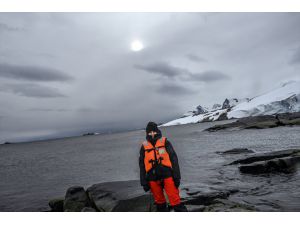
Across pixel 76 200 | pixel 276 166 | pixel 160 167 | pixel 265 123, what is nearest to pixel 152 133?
pixel 160 167

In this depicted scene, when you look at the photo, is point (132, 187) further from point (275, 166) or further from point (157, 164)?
point (275, 166)

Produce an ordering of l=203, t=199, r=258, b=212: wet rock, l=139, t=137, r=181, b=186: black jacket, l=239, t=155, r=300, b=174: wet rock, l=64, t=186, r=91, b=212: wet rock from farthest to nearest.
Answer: l=239, t=155, r=300, b=174: wet rock < l=64, t=186, r=91, b=212: wet rock < l=203, t=199, r=258, b=212: wet rock < l=139, t=137, r=181, b=186: black jacket

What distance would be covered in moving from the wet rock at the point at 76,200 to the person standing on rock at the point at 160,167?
687 centimetres

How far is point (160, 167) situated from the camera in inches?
273

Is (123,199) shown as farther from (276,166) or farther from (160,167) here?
(276,166)

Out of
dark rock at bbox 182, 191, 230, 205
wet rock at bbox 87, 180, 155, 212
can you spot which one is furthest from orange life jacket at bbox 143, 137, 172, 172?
dark rock at bbox 182, 191, 230, 205

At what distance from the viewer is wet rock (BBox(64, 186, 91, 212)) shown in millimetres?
12320

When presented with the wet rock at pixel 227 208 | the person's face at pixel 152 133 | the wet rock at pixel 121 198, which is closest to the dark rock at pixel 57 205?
the wet rock at pixel 121 198

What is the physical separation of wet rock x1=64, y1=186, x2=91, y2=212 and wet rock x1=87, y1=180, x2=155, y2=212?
15.9 inches

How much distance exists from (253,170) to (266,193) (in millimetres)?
5360

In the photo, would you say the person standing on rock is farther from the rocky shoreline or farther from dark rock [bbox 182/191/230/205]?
dark rock [bbox 182/191/230/205]

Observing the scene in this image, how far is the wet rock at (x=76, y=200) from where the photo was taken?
40.4ft

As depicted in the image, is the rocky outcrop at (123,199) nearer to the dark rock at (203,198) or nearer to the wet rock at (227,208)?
the dark rock at (203,198)

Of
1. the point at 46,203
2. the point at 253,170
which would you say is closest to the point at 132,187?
the point at 46,203
